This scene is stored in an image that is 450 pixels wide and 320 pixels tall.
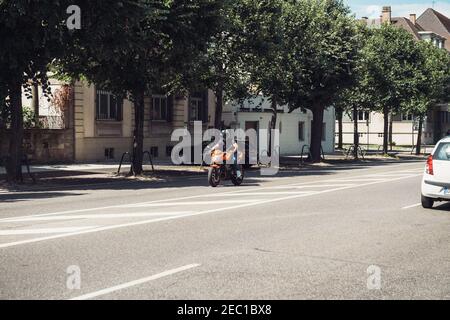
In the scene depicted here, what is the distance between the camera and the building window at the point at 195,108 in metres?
37.1

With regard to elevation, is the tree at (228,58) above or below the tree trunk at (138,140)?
above

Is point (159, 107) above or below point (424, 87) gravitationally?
below

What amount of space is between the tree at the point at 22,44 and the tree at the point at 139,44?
1.02m

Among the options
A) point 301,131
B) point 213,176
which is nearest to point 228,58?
point 213,176

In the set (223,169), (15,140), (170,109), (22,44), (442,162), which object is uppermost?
(22,44)

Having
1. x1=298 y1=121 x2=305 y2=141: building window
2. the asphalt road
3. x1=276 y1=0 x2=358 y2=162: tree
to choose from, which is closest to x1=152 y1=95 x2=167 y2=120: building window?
x1=276 y1=0 x2=358 y2=162: tree

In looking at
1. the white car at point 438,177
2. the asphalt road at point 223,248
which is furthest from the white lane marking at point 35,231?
the white car at point 438,177

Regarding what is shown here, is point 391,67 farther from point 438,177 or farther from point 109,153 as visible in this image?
point 438,177

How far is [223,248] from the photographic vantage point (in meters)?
8.19

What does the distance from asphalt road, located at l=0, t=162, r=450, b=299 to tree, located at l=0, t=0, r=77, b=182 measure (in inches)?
168

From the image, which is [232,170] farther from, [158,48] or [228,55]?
[228,55]

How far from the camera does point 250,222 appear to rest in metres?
10.6

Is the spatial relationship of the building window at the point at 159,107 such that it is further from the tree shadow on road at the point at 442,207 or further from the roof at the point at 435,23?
the roof at the point at 435,23

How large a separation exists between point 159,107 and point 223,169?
56.6ft
